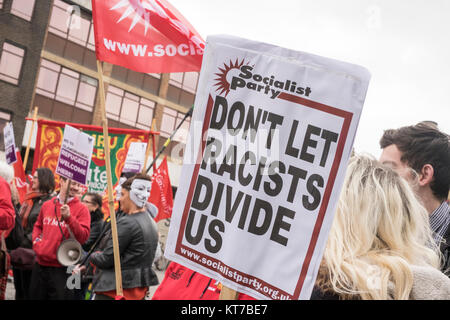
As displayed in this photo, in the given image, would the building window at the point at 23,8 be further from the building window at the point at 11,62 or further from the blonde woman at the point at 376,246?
the blonde woman at the point at 376,246

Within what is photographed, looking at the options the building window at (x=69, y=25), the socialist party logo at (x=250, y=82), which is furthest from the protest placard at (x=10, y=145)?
the building window at (x=69, y=25)

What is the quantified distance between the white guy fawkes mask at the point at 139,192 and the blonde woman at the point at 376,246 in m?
2.98

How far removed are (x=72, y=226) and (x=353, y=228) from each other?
3979 mm

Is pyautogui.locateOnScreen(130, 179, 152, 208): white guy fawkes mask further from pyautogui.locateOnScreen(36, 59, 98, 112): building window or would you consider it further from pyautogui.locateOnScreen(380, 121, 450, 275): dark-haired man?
pyautogui.locateOnScreen(36, 59, 98, 112): building window

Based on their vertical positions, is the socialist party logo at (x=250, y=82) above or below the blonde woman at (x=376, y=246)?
above

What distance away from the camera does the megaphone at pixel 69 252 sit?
5180 mm

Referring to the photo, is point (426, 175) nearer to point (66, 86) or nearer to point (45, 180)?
point (45, 180)

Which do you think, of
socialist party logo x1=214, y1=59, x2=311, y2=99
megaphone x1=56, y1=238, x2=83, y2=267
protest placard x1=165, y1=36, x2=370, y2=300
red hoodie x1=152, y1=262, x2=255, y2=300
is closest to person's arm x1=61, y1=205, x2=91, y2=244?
megaphone x1=56, y1=238, x2=83, y2=267

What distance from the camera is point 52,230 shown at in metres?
5.39

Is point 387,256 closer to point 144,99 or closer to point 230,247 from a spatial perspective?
point 230,247

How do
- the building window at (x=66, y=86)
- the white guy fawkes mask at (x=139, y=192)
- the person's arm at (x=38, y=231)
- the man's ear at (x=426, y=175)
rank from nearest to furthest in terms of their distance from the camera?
the man's ear at (x=426, y=175) → the white guy fawkes mask at (x=139, y=192) → the person's arm at (x=38, y=231) → the building window at (x=66, y=86)

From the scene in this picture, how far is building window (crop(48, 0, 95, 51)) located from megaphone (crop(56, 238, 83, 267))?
67.1 feet

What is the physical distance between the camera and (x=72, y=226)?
5332mm

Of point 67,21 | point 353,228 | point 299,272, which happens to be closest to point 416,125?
point 353,228
